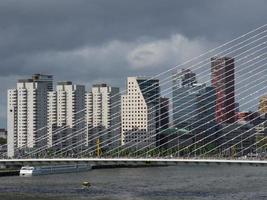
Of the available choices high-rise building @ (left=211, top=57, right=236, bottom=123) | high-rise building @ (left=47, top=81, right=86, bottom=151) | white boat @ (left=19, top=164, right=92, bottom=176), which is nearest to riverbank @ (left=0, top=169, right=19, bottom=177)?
white boat @ (left=19, top=164, right=92, bottom=176)

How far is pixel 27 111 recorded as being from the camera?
Answer: 3329 inches

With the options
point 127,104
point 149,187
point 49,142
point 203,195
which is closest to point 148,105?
point 127,104

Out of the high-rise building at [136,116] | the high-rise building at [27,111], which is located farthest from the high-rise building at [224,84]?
the high-rise building at [27,111]

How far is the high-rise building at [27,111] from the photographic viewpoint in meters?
80.9

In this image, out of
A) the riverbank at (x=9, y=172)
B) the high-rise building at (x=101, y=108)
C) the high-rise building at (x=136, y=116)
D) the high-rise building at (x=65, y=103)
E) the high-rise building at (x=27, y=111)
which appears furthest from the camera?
the high-rise building at (x=65, y=103)

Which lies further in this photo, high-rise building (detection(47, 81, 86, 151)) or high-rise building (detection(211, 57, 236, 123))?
high-rise building (detection(47, 81, 86, 151))

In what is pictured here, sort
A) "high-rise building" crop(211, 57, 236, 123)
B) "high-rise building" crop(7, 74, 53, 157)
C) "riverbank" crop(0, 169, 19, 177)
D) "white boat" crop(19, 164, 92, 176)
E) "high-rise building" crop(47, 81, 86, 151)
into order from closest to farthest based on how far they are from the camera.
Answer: "high-rise building" crop(211, 57, 236, 123) < "riverbank" crop(0, 169, 19, 177) < "white boat" crop(19, 164, 92, 176) < "high-rise building" crop(7, 74, 53, 157) < "high-rise building" crop(47, 81, 86, 151)

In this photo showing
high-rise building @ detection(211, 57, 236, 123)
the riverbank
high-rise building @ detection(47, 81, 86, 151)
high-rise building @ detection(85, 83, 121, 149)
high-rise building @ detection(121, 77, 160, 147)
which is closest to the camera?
high-rise building @ detection(211, 57, 236, 123)

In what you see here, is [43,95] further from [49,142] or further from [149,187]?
[149,187]

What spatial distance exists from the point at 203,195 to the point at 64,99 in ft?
202

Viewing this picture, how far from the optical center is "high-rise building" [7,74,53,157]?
80938 millimetres

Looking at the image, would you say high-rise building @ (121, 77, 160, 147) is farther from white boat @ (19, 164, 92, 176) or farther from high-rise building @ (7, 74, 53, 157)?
white boat @ (19, 164, 92, 176)

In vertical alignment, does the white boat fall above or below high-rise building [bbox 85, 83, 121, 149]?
below

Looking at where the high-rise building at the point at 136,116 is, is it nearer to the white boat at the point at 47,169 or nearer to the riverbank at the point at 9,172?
the white boat at the point at 47,169
